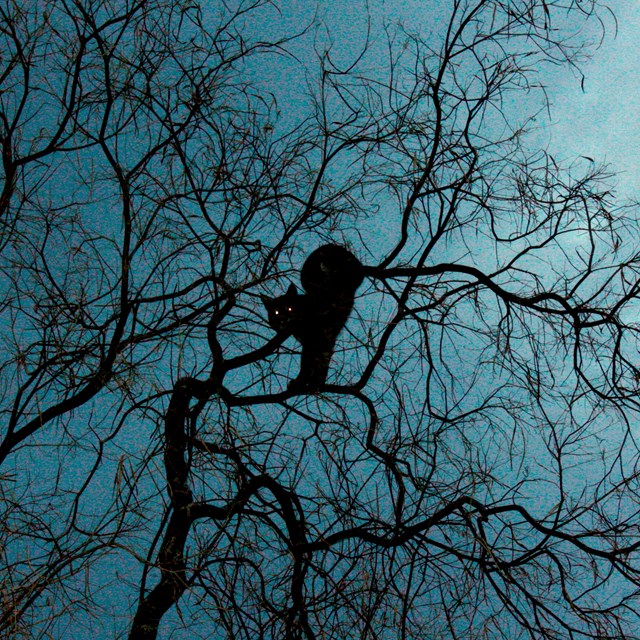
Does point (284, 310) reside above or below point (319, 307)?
below

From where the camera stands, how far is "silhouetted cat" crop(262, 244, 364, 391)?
7.87ft

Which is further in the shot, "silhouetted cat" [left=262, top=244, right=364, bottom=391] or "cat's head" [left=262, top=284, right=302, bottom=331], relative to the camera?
"silhouetted cat" [left=262, top=244, right=364, bottom=391]

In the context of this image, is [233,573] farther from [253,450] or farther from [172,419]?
[172,419]

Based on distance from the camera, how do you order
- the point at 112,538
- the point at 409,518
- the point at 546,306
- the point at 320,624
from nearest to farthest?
the point at 112,538 < the point at 320,624 < the point at 409,518 < the point at 546,306

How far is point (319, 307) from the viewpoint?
258cm

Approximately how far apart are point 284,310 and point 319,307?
22 centimetres

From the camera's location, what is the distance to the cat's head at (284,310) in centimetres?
229

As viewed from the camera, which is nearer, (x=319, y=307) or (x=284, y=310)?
(x=284, y=310)

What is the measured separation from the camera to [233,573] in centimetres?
203

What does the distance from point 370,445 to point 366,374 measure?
26 cm

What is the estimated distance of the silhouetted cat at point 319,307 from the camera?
7.87 ft

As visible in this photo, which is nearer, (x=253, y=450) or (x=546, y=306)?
(x=253, y=450)

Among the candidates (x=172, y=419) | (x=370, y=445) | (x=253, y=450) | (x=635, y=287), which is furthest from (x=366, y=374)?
(x=635, y=287)

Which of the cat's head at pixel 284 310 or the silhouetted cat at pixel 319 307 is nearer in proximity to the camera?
the cat's head at pixel 284 310
